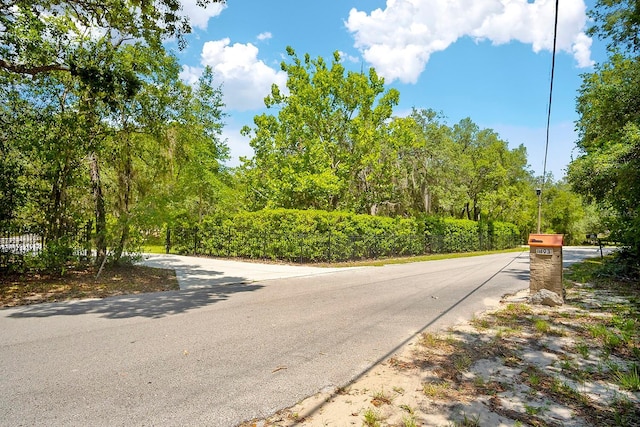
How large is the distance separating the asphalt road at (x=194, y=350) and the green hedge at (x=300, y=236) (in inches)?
306

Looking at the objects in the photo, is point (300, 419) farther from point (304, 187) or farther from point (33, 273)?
point (304, 187)

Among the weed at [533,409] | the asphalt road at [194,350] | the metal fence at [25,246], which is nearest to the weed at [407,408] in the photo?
the asphalt road at [194,350]

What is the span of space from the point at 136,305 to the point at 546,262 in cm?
850

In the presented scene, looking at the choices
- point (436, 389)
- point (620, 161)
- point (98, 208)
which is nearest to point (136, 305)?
point (98, 208)

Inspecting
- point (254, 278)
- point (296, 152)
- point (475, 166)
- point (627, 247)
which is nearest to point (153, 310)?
point (254, 278)

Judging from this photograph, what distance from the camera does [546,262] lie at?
7570 millimetres

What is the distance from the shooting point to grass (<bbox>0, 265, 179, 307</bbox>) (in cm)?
800

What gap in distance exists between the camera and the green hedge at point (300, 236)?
16562mm

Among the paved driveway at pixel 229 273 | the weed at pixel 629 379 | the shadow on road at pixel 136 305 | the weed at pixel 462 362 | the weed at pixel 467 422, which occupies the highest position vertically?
the weed at pixel 629 379

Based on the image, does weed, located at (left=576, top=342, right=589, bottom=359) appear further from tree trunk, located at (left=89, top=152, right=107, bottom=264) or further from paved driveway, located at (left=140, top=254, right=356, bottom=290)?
tree trunk, located at (left=89, top=152, right=107, bottom=264)

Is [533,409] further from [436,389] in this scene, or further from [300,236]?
[300,236]

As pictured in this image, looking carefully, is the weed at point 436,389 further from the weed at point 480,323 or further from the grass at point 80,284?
the grass at point 80,284

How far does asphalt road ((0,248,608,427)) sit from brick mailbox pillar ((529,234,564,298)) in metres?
1.05

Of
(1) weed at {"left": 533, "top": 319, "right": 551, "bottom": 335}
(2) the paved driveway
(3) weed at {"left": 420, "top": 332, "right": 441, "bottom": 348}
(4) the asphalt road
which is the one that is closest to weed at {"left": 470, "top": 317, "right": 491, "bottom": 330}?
(4) the asphalt road
